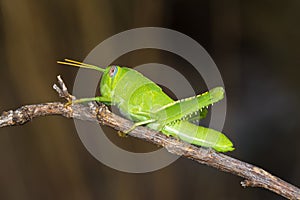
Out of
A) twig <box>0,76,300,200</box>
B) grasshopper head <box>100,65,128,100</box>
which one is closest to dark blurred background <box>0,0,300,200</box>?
grasshopper head <box>100,65,128,100</box>

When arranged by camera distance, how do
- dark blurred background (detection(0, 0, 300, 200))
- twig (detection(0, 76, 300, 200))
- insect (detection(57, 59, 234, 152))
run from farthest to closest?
dark blurred background (detection(0, 0, 300, 200))
insect (detection(57, 59, 234, 152))
twig (detection(0, 76, 300, 200))

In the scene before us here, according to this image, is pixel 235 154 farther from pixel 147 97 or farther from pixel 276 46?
pixel 147 97

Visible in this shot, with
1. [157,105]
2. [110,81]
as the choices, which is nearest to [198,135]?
[157,105]

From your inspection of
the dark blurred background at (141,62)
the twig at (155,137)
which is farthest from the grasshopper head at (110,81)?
the dark blurred background at (141,62)

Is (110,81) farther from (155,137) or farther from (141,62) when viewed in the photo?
(141,62)

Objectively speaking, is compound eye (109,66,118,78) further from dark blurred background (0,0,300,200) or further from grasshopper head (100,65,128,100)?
dark blurred background (0,0,300,200)

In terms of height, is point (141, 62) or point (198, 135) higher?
point (141, 62)
